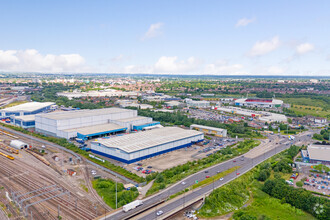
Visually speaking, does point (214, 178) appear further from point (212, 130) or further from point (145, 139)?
point (212, 130)

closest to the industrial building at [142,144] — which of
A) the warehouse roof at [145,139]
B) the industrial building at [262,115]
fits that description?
the warehouse roof at [145,139]

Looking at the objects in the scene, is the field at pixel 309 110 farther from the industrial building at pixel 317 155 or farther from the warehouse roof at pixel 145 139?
the warehouse roof at pixel 145 139

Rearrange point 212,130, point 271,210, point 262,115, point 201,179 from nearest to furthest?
1. point 271,210
2. point 201,179
3. point 212,130
4. point 262,115

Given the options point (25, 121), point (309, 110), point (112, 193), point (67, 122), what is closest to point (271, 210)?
point (112, 193)

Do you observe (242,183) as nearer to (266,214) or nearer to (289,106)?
(266,214)

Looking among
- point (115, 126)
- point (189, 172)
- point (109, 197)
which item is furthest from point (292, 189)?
point (115, 126)

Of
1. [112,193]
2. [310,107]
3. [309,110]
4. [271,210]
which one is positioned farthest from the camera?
[310,107]
